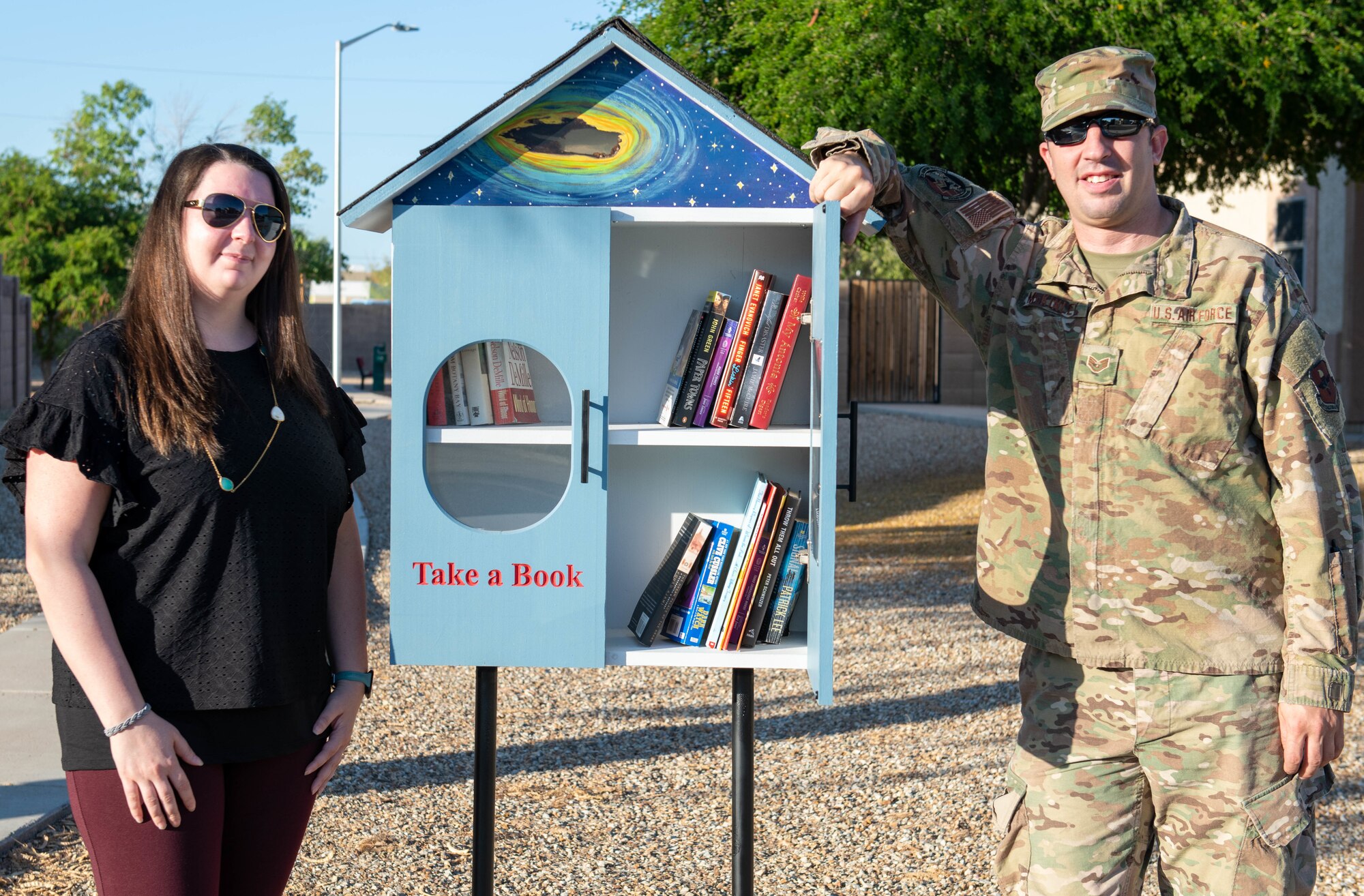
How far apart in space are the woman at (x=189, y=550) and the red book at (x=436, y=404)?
1.82 feet

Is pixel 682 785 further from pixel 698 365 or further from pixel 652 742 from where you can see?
pixel 698 365

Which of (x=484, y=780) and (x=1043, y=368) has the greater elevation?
(x=1043, y=368)

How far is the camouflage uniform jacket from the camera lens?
7.93ft

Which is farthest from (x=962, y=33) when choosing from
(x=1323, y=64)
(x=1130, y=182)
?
(x=1130, y=182)

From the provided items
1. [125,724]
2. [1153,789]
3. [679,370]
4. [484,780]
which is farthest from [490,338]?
[1153,789]

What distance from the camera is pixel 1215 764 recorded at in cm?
247

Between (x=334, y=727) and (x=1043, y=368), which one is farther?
(x=1043, y=368)

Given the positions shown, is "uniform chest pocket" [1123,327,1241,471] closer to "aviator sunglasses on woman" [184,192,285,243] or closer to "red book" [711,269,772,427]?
"red book" [711,269,772,427]

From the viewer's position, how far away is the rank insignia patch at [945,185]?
2.79m

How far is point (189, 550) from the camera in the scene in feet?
6.97

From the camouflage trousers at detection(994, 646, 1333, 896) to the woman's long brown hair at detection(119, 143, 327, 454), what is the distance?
1.61 meters

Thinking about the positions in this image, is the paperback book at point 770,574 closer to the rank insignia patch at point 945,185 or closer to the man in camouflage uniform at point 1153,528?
the man in camouflage uniform at point 1153,528

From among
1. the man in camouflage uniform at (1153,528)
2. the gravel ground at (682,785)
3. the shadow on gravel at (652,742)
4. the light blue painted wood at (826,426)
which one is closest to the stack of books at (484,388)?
the light blue painted wood at (826,426)

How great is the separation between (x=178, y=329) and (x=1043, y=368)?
1.65 metres
